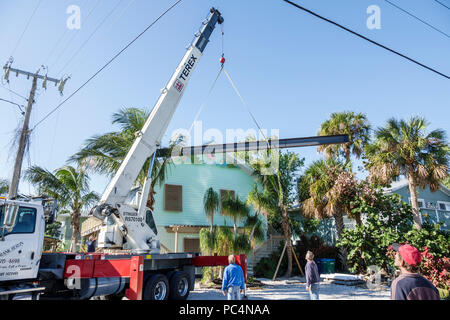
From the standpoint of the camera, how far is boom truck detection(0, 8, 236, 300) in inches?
275

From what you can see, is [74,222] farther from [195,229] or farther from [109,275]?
[109,275]

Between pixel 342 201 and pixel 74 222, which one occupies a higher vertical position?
pixel 342 201

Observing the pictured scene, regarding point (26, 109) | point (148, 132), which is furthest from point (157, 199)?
point (148, 132)

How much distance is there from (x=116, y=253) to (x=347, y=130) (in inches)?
708

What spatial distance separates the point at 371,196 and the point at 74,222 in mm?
14255

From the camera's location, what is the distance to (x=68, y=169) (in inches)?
594

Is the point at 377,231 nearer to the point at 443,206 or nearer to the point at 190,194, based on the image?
the point at 443,206

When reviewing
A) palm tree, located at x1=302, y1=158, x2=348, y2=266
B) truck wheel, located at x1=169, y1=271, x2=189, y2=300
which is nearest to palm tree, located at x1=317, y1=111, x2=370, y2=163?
palm tree, located at x1=302, y1=158, x2=348, y2=266

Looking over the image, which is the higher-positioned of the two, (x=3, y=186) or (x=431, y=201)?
(x=3, y=186)

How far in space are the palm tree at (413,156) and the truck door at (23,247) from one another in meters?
13.8

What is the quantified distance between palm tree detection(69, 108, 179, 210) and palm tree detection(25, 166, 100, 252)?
1123 millimetres

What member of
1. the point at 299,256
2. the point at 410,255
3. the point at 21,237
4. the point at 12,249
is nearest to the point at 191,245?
the point at 299,256

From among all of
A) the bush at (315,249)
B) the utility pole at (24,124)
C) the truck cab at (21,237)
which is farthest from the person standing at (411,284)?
the bush at (315,249)

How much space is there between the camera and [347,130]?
72.6 ft
